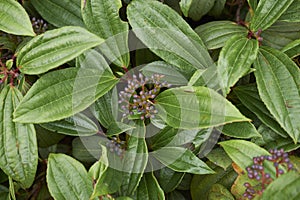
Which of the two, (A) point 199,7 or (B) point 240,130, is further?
(A) point 199,7

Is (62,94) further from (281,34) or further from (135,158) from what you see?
(281,34)

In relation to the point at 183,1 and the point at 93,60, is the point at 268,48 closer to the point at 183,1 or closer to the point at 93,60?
the point at 183,1

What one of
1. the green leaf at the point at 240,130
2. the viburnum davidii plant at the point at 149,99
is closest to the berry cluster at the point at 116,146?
the viburnum davidii plant at the point at 149,99

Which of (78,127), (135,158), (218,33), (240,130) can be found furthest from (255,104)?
(78,127)

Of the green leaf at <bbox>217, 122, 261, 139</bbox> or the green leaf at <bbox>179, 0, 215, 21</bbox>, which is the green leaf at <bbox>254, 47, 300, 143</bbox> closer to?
the green leaf at <bbox>217, 122, 261, 139</bbox>

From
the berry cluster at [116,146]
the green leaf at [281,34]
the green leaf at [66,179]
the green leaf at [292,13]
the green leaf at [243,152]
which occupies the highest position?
the green leaf at [292,13]

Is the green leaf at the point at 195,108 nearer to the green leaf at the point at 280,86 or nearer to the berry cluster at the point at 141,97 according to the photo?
the berry cluster at the point at 141,97
